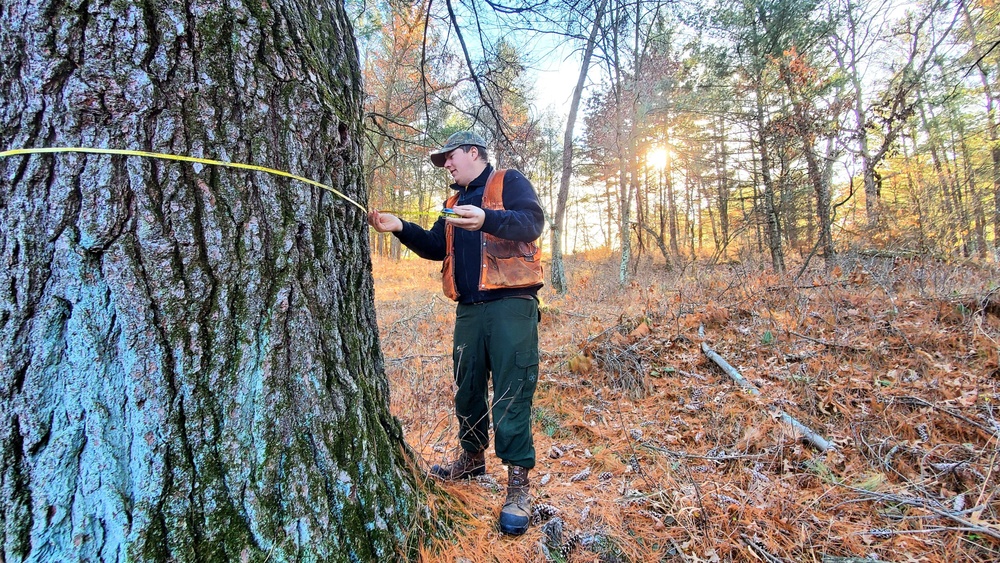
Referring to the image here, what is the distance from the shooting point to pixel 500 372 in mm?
2131

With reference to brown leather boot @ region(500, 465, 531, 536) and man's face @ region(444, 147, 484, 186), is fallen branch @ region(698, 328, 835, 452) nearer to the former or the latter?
brown leather boot @ region(500, 465, 531, 536)

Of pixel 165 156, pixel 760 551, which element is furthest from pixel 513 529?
pixel 165 156

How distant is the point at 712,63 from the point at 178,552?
1222 centimetres

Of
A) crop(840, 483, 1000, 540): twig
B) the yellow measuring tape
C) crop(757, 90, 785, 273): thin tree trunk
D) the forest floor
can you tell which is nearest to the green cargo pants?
the forest floor

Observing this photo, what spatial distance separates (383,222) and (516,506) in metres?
1.54

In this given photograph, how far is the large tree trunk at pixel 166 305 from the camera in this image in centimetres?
106

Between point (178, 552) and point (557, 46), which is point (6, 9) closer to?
point (178, 552)

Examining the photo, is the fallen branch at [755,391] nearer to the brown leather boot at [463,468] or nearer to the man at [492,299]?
the man at [492,299]

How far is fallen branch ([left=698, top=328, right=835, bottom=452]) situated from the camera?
260 centimetres

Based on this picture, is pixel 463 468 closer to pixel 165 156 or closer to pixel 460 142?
pixel 460 142

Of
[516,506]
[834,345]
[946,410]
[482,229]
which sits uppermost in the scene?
[482,229]

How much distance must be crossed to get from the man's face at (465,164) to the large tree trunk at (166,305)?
1.09 meters

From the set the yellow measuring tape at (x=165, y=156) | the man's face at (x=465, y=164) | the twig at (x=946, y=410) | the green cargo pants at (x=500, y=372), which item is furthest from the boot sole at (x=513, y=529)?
the twig at (x=946, y=410)

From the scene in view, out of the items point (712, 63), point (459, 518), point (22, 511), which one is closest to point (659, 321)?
point (459, 518)
